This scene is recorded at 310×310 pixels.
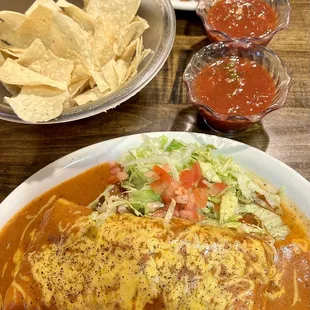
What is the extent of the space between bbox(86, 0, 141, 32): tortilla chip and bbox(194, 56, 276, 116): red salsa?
64 cm

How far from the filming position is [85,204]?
8.86ft

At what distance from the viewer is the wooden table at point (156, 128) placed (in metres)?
2.94

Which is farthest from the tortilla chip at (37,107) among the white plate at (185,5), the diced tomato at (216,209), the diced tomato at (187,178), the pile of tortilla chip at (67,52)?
the white plate at (185,5)

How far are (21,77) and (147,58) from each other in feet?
2.63

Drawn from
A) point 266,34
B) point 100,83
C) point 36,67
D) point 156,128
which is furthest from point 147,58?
point 266,34

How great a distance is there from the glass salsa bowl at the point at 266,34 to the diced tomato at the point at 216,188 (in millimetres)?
1028

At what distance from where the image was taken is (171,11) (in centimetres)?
309

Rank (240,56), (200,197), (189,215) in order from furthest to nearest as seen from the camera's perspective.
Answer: (240,56)
(200,197)
(189,215)

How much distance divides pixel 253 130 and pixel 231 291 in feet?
4.16

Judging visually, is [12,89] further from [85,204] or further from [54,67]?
[85,204]

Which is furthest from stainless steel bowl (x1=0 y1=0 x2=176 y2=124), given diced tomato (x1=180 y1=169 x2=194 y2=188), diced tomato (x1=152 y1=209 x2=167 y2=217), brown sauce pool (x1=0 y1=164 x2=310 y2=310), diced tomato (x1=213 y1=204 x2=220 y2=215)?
diced tomato (x1=213 y1=204 x2=220 y2=215)

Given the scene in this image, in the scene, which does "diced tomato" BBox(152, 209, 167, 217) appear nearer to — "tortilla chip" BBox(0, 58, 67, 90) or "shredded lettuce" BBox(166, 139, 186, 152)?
"shredded lettuce" BBox(166, 139, 186, 152)

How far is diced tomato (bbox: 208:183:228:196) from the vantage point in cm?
259

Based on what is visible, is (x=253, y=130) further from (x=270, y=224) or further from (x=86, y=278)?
(x=86, y=278)
